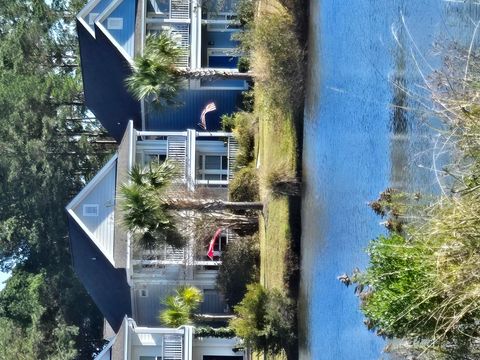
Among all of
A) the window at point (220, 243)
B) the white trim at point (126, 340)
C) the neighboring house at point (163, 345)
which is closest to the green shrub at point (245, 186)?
the window at point (220, 243)

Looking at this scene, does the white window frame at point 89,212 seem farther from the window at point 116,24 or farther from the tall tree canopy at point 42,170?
the tall tree canopy at point 42,170

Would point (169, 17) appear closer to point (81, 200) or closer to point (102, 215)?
point (81, 200)

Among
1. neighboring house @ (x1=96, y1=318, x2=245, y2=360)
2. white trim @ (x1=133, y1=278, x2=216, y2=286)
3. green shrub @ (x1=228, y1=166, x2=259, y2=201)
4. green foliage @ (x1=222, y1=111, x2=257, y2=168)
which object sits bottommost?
neighboring house @ (x1=96, y1=318, x2=245, y2=360)

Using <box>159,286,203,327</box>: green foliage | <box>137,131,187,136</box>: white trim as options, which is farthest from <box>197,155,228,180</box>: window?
<box>159,286,203,327</box>: green foliage

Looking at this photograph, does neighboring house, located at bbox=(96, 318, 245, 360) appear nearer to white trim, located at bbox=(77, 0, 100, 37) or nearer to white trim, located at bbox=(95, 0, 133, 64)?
white trim, located at bbox=(95, 0, 133, 64)

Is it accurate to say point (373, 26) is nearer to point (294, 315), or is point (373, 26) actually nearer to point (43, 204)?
point (294, 315)
